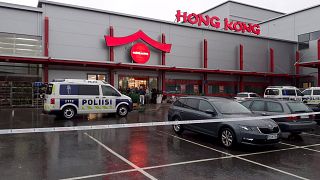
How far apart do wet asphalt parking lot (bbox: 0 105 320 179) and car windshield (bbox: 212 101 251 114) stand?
1172 mm

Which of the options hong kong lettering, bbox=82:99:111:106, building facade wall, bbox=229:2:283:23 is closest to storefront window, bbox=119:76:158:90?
hong kong lettering, bbox=82:99:111:106

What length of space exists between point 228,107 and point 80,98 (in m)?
8.75

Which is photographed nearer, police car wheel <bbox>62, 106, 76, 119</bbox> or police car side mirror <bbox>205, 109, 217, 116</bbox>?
police car side mirror <bbox>205, 109, 217, 116</bbox>

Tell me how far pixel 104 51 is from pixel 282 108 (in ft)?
66.3

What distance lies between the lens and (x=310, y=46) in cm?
3897

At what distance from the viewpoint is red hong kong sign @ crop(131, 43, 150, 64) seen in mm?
27594

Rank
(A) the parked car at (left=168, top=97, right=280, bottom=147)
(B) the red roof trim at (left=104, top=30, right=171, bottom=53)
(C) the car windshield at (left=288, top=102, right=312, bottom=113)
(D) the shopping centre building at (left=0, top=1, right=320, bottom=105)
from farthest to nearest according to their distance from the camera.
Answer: (B) the red roof trim at (left=104, top=30, right=171, bottom=53), (D) the shopping centre building at (left=0, top=1, right=320, bottom=105), (C) the car windshield at (left=288, top=102, right=312, bottom=113), (A) the parked car at (left=168, top=97, right=280, bottom=147)

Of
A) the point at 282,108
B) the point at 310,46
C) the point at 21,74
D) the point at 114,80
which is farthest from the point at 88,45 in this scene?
the point at 310,46

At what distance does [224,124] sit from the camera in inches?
323

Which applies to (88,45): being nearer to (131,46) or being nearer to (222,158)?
(131,46)

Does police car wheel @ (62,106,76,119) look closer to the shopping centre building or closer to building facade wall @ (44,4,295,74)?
the shopping centre building

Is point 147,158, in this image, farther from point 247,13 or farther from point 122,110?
point 247,13

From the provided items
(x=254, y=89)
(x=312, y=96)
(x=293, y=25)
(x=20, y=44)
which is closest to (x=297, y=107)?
(x=312, y=96)

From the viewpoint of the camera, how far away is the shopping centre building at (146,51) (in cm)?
2274
